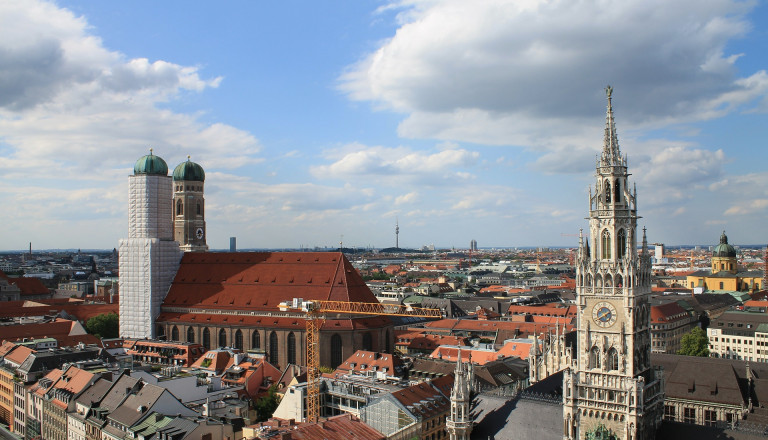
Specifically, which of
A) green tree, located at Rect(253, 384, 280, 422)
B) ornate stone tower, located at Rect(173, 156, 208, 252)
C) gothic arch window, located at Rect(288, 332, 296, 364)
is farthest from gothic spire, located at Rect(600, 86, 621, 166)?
ornate stone tower, located at Rect(173, 156, 208, 252)

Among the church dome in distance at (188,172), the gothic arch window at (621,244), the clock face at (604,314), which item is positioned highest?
the church dome in distance at (188,172)

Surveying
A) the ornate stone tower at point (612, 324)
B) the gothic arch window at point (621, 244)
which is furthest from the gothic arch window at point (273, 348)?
the gothic arch window at point (621, 244)

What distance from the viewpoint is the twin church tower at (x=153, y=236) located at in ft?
449

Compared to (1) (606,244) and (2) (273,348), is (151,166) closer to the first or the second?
(2) (273,348)

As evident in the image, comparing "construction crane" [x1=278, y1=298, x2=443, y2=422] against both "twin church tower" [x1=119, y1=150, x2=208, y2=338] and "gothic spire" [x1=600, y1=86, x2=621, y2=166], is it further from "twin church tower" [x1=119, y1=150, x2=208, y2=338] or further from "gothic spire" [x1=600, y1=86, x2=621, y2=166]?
"gothic spire" [x1=600, y1=86, x2=621, y2=166]

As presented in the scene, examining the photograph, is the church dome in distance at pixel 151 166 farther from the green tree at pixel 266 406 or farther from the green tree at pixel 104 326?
the green tree at pixel 266 406

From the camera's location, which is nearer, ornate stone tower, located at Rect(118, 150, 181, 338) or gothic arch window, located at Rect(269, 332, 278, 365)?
gothic arch window, located at Rect(269, 332, 278, 365)

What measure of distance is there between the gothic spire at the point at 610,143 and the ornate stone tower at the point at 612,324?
0.22ft

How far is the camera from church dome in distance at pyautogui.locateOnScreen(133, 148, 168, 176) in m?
143

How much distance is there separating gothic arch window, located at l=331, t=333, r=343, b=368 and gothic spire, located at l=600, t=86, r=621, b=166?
73246 millimetres

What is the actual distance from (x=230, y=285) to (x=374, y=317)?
30.5 meters

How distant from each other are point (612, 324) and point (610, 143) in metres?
12.7

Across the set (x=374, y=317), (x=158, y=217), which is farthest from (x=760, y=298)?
(x=158, y=217)

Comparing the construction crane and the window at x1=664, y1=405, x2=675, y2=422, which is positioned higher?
the construction crane
